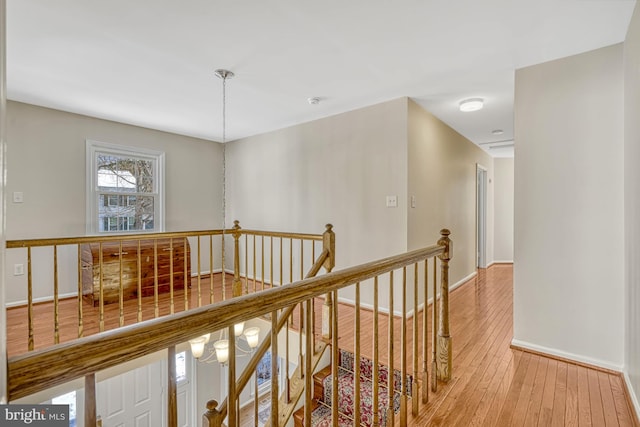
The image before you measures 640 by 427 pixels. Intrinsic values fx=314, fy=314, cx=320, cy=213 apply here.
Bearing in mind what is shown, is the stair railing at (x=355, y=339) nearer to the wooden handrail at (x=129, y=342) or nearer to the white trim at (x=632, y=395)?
the wooden handrail at (x=129, y=342)

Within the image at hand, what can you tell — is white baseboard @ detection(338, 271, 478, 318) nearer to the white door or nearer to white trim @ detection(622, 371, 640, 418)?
white trim @ detection(622, 371, 640, 418)

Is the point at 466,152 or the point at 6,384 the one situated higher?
the point at 466,152

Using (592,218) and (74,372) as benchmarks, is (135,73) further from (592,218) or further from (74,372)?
(592,218)

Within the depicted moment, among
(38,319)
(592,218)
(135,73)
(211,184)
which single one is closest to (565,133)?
(592,218)

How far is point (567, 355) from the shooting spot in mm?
2365

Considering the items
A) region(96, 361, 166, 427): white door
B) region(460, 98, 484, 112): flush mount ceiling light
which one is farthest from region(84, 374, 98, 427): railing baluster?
region(96, 361, 166, 427): white door

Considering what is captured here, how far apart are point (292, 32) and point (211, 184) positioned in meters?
3.71

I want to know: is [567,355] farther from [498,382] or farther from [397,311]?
[397,311]

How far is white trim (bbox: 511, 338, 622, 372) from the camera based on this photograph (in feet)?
7.24

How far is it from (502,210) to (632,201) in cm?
509

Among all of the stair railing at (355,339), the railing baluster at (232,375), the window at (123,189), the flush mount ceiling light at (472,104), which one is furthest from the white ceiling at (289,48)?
the railing baluster at (232,375)

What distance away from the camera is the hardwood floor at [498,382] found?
5.74ft

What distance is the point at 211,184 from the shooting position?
5.33 m

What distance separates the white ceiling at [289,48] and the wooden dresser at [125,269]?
1664mm
